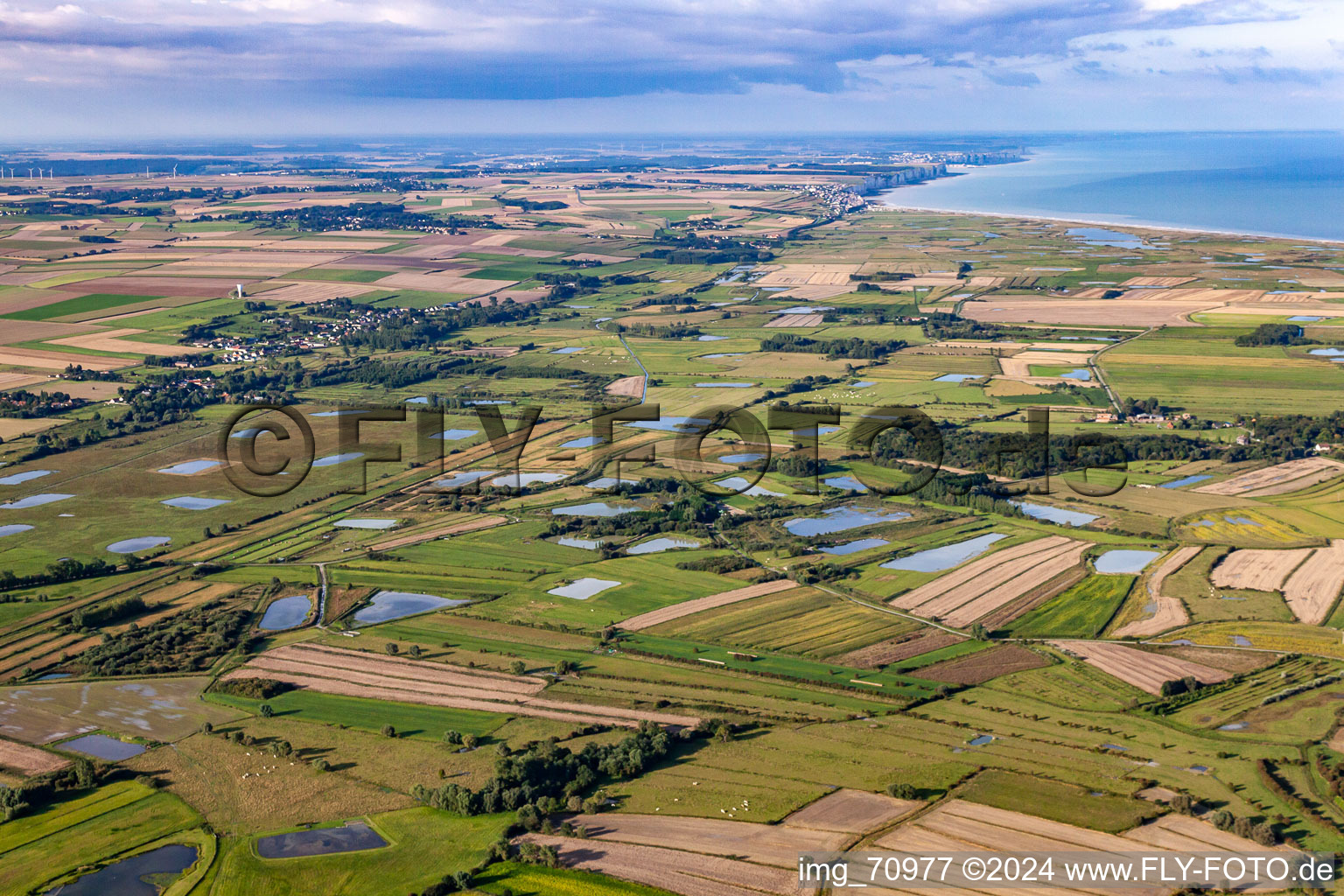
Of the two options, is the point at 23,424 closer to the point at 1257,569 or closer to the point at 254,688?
the point at 254,688

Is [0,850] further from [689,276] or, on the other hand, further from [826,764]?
[689,276]

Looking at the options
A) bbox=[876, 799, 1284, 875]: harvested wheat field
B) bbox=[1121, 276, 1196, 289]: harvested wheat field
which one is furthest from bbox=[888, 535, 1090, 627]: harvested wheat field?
bbox=[1121, 276, 1196, 289]: harvested wheat field

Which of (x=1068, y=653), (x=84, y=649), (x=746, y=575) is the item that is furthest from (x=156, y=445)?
(x=1068, y=653)

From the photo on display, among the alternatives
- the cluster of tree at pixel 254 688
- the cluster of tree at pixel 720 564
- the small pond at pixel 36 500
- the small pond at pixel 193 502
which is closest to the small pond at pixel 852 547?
the cluster of tree at pixel 720 564

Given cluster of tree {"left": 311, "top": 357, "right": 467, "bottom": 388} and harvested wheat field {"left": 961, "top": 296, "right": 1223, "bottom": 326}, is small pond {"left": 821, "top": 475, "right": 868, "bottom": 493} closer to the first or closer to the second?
cluster of tree {"left": 311, "top": 357, "right": 467, "bottom": 388}

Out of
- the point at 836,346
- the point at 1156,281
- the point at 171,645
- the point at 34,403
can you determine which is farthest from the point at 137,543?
the point at 1156,281

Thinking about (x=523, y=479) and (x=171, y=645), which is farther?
(x=523, y=479)

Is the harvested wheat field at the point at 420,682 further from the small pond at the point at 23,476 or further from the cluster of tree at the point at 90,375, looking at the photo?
the cluster of tree at the point at 90,375
